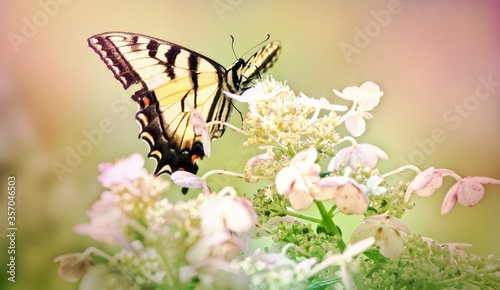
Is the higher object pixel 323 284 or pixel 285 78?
pixel 285 78

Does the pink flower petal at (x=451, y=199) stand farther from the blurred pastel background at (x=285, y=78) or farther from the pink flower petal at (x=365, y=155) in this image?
the blurred pastel background at (x=285, y=78)

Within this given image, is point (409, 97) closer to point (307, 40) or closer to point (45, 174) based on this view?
point (307, 40)

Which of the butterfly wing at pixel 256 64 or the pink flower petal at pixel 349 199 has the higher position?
the butterfly wing at pixel 256 64

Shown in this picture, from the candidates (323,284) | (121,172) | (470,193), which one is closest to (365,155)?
(470,193)

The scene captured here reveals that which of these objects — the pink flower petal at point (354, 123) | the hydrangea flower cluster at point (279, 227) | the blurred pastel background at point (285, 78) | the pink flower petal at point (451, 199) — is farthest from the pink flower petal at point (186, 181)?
the blurred pastel background at point (285, 78)

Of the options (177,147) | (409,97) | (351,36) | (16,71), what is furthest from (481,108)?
(16,71)

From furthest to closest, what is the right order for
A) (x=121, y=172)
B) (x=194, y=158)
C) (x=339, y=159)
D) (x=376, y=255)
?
(x=194, y=158), (x=339, y=159), (x=376, y=255), (x=121, y=172)

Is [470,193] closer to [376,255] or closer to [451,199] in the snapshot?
[451,199]
